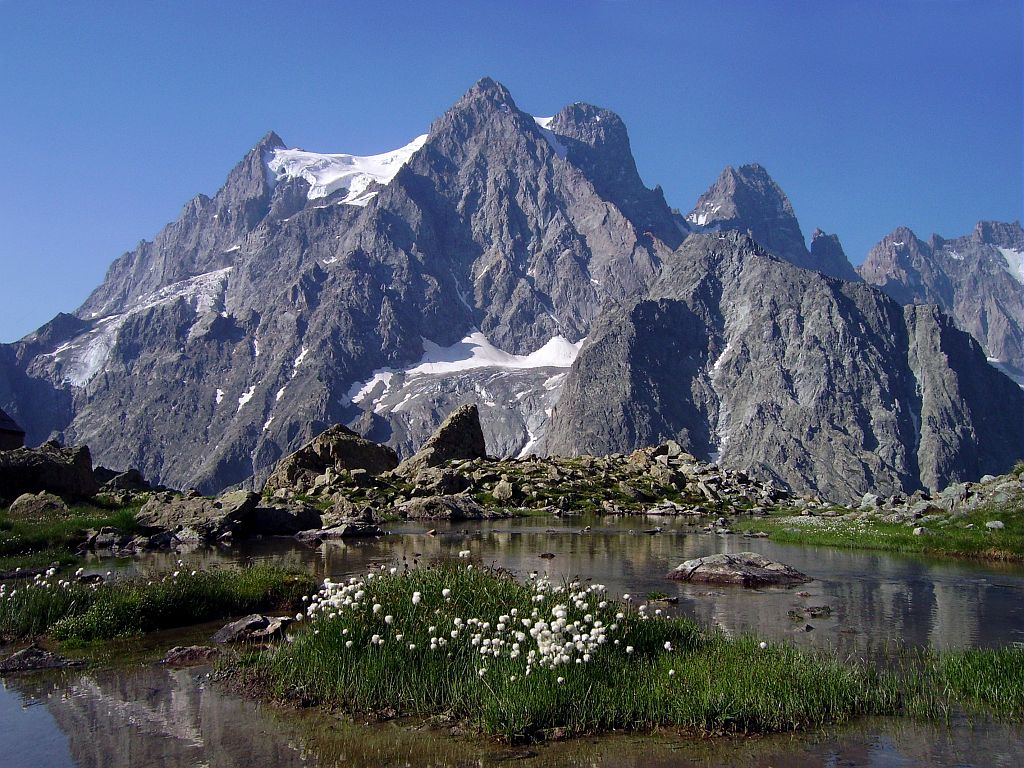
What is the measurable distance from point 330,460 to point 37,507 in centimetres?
4300

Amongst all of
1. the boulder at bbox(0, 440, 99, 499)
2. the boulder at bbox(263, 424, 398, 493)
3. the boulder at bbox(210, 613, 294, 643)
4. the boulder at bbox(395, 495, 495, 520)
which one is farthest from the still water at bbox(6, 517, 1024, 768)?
A: the boulder at bbox(263, 424, 398, 493)

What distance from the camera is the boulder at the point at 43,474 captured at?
4866 cm

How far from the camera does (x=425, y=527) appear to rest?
174ft

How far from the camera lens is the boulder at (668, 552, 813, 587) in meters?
28.1

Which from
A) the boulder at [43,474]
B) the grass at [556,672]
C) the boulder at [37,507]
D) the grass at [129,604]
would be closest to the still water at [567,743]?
the grass at [556,672]

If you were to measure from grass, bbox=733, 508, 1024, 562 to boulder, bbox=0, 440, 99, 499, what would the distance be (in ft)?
149

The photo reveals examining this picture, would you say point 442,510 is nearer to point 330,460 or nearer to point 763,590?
point 330,460

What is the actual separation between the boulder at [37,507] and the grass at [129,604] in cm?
2118

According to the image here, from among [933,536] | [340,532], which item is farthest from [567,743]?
[340,532]

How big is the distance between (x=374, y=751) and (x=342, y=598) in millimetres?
3828

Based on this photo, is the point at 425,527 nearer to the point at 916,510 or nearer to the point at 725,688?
the point at 916,510

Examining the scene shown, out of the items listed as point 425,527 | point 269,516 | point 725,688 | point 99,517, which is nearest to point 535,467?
point 425,527

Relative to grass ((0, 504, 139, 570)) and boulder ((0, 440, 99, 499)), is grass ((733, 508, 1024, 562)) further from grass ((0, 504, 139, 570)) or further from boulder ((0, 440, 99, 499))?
boulder ((0, 440, 99, 499))

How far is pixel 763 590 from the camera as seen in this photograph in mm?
26969
